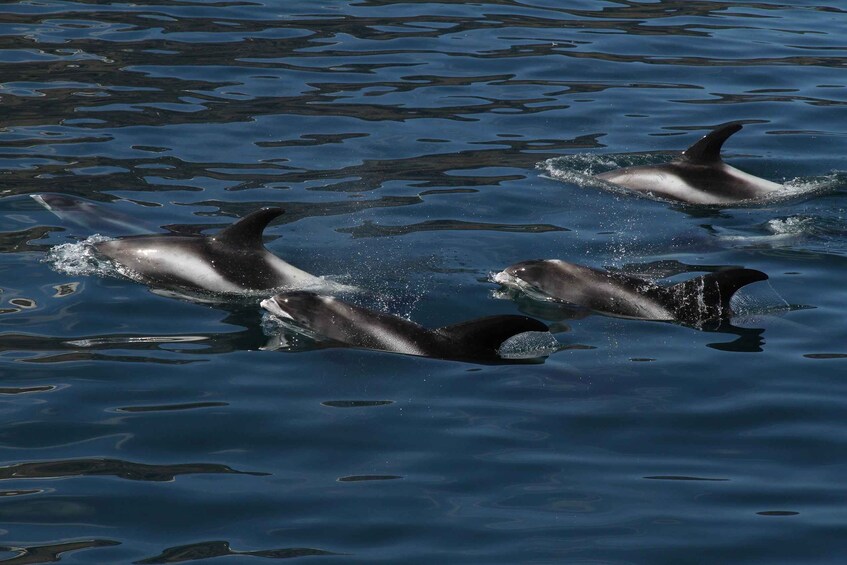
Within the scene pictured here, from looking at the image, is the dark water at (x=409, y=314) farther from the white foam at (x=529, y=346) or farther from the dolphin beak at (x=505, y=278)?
the dolphin beak at (x=505, y=278)

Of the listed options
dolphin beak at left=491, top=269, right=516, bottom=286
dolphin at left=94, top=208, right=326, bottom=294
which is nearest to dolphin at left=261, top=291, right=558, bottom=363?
dolphin at left=94, top=208, right=326, bottom=294

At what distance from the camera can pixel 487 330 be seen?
392 inches

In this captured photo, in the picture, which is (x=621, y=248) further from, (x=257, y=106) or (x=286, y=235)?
(x=257, y=106)

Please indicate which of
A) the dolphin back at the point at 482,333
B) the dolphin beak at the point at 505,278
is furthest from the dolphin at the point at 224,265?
the dolphin back at the point at 482,333

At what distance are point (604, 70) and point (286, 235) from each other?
932 centimetres

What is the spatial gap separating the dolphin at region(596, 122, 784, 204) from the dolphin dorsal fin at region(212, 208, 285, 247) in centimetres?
522

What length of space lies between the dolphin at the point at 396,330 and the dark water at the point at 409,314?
214 millimetres

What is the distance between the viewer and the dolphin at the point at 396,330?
32.7 feet

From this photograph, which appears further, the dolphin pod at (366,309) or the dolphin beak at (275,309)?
the dolphin beak at (275,309)

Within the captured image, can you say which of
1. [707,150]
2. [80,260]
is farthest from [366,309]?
[707,150]

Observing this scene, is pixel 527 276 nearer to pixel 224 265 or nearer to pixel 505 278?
pixel 505 278

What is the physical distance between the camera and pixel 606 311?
445 inches

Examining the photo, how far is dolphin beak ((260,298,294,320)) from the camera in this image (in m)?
10.8

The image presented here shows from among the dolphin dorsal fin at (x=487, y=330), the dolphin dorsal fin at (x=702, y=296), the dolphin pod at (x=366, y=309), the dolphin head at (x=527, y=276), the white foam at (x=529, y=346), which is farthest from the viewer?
the dolphin head at (x=527, y=276)
